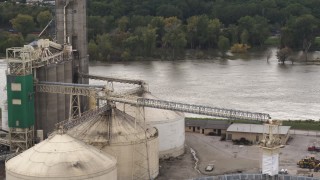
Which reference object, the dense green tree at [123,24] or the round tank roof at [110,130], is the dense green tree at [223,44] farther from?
the round tank roof at [110,130]

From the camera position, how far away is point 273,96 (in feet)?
142

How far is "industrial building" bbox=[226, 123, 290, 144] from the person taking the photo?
102ft

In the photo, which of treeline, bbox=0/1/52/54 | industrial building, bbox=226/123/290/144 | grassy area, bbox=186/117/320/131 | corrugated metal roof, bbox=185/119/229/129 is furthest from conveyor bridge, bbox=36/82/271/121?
treeline, bbox=0/1/52/54

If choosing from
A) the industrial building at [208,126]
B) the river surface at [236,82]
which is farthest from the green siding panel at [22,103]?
the river surface at [236,82]

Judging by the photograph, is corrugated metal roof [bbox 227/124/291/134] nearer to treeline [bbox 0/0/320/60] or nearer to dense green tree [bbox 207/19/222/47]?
treeline [bbox 0/0/320/60]

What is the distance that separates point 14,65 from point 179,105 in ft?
23.1

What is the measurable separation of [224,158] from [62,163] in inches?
383

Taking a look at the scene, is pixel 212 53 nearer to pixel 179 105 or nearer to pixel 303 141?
pixel 303 141

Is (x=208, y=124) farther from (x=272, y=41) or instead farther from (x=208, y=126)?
(x=272, y=41)

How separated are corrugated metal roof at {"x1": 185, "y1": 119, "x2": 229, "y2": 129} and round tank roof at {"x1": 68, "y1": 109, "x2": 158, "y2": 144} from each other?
858cm

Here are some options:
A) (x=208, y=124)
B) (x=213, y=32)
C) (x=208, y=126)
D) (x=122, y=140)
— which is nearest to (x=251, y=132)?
(x=208, y=126)

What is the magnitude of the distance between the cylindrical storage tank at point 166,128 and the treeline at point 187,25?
108ft

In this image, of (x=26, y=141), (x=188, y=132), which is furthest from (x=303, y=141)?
(x=26, y=141)

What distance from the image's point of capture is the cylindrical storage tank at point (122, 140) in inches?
972
